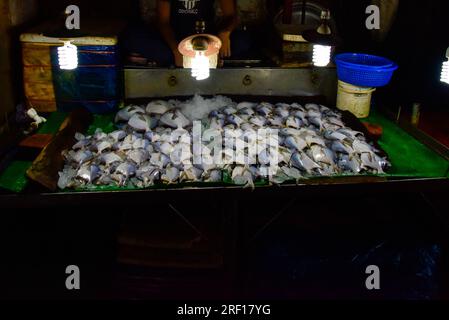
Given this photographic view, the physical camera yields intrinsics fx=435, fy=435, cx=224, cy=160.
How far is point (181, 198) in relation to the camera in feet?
14.4

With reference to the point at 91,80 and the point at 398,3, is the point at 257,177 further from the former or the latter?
the point at 398,3

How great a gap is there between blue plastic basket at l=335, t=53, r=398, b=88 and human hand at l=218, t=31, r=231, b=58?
5.46 ft

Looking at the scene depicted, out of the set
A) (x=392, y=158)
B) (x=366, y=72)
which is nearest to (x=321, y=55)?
(x=366, y=72)

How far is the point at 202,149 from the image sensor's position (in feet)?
16.0

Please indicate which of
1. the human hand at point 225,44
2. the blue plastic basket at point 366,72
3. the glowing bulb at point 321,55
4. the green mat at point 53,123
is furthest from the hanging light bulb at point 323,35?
the green mat at point 53,123

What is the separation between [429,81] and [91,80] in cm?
529

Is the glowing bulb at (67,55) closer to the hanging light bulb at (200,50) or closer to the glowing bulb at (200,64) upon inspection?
the hanging light bulb at (200,50)

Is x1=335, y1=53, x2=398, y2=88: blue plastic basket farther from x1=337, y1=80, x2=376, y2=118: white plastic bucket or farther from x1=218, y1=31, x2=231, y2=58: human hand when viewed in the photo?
x1=218, y1=31, x2=231, y2=58: human hand

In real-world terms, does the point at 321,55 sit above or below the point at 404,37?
below

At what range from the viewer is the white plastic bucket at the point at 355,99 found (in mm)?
6324

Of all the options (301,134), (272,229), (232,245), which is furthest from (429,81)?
(232,245)

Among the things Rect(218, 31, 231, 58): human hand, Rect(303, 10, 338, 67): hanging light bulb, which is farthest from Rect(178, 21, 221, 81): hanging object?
Rect(218, 31, 231, 58): human hand

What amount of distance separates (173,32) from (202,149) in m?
2.66

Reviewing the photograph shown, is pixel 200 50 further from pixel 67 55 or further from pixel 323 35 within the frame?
pixel 67 55
